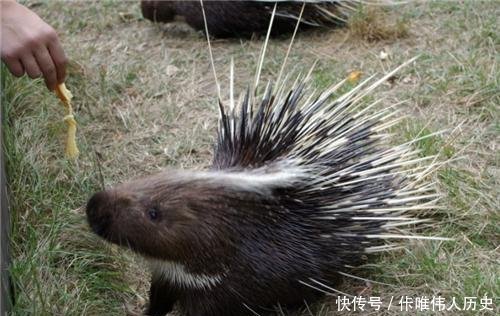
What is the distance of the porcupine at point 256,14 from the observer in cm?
479

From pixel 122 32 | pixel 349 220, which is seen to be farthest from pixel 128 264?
pixel 122 32

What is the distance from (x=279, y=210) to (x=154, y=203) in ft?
1.27

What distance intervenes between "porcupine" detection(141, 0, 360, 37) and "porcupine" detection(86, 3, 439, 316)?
196 cm

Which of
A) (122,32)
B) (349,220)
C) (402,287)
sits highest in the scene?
(349,220)

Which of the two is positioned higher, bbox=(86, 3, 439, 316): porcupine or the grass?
bbox=(86, 3, 439, 316): porcupine

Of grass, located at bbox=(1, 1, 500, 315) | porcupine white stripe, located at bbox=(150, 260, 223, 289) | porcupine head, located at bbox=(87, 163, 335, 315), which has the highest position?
porcupine head, located at bbox=(87, 163, 335, 315)

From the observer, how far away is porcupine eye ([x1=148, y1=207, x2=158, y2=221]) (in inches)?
101

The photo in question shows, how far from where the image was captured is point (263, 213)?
2639 millimetres

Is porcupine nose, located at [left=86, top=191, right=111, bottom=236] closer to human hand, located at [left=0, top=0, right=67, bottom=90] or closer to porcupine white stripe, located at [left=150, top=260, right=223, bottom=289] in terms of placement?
porcupine white stripe, located at [left=150, top=260, right=223, bottom=289]

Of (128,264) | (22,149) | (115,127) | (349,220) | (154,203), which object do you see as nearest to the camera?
(154,203)

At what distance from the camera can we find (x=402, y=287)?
2916mm

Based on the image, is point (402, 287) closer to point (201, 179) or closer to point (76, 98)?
point (201, 179)

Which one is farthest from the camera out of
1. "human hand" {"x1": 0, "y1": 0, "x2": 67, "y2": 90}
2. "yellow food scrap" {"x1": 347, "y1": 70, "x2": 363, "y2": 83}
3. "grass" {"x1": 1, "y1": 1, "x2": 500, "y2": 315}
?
"yellow food scrap" {"x1": 347, "y1": 70, "x2": 363, "y2": 83}

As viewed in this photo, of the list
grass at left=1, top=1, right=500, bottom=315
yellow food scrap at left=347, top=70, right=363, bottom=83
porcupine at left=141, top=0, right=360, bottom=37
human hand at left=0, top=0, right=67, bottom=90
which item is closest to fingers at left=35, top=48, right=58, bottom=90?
human hand at left=0, top=0, right=67, bottom=90
